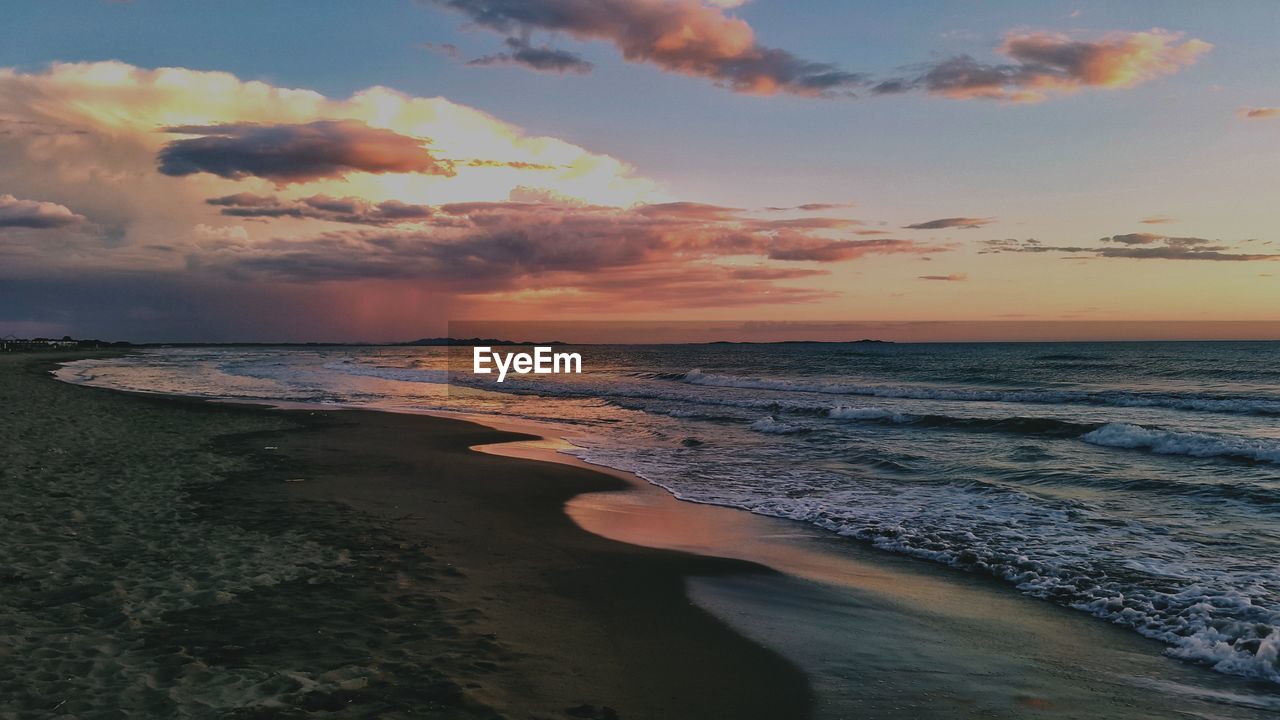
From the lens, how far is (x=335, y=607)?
698 centimetres

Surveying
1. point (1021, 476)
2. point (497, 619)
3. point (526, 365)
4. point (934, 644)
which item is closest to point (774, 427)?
point (1021, 476)

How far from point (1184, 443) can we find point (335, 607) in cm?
2321

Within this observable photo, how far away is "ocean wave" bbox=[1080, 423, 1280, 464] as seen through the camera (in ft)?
61.8

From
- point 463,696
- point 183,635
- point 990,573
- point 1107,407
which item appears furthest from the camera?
point 1107,407

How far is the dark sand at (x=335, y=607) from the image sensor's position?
524 centimetres

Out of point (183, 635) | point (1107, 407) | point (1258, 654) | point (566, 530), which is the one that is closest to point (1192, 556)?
point (1258, 654)

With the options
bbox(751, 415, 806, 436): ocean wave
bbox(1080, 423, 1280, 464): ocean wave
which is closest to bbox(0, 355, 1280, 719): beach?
bbox(751, 415, 806, 436): ocean wave

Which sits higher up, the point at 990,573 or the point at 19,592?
the point at 19,592

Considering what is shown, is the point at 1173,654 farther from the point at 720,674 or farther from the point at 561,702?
the point at 561,702

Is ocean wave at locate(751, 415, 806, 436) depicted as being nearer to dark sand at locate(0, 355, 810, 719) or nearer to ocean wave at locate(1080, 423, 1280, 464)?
ocean wave at locate(1080, 423, 1280, 464)

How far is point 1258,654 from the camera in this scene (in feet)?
21.9

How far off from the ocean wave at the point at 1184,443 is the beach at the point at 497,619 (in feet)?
48.7

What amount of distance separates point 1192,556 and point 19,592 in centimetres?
1449

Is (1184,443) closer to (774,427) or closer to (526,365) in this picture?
(774,427)
